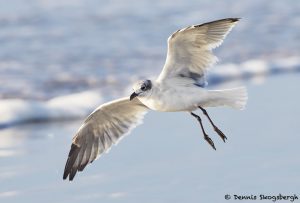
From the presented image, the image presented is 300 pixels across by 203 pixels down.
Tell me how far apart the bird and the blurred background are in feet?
0.49

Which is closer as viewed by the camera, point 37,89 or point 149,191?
point 149,191

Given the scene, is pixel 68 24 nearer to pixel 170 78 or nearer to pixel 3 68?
pixel 3 68

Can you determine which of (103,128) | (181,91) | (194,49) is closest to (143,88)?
(181,91)

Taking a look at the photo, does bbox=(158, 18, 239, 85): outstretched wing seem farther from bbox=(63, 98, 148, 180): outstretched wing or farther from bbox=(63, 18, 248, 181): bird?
bbox=(63, 98, 148, 180): outstretched wing

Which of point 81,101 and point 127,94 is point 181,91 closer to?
point 81,101

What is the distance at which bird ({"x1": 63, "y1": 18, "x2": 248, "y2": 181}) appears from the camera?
6492mm

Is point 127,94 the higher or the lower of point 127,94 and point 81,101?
the higher

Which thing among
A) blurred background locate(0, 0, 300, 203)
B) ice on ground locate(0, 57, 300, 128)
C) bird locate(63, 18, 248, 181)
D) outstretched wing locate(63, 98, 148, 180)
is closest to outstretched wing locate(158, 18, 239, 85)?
bird locate(63, 18, 248, 181)

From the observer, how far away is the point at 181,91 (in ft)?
21.6

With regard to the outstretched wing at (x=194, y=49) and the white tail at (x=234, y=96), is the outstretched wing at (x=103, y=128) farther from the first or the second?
the white tail at (x=234, y=96)

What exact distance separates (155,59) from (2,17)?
3.59 meters

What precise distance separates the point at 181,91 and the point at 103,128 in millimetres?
964

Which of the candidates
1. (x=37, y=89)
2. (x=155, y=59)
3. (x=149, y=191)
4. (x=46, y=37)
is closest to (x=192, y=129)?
(x=149, y=191)

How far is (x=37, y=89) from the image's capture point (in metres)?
10.1
